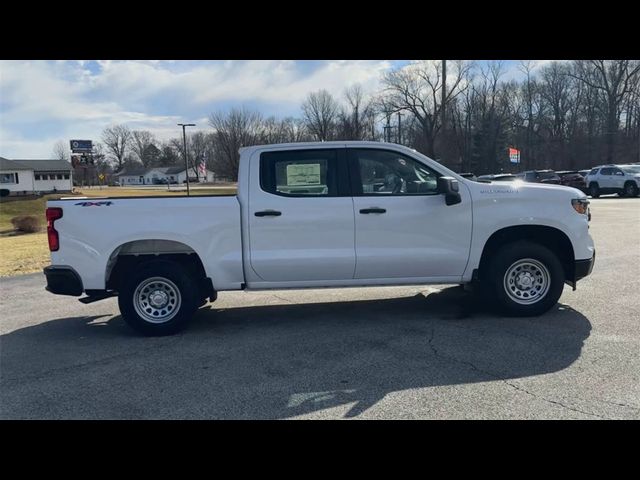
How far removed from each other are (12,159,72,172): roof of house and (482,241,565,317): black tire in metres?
74.0

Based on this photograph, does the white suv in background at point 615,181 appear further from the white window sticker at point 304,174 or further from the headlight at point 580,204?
the white window sticker at point 304,174

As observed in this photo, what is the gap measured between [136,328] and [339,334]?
7.59 feet

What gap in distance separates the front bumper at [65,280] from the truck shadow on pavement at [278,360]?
614 millimetres

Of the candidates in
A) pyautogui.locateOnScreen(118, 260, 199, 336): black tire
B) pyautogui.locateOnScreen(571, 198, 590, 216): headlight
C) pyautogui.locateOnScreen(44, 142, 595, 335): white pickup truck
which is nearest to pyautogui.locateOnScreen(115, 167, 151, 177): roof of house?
pyautogui.locateOnScreen(44, 142, 595, 335): white pickup truck

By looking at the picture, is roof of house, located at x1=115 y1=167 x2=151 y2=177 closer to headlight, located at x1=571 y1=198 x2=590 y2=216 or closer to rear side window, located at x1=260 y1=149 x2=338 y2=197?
rear side window, located at x1=260 y1=149 x2=338 y2=197

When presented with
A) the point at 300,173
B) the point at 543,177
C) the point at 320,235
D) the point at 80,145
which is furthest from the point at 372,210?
the point at 80,145

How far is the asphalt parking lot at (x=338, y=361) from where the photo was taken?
3738 millimetres

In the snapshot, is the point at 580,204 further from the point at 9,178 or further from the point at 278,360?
the point at 9,178

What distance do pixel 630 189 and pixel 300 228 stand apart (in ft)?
95.9

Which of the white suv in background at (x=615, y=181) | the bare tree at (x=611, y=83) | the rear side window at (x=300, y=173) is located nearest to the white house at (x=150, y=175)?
the bare tree at (x=611, y=83)

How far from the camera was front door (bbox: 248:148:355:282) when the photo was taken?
554cm

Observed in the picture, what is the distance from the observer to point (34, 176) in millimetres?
67062

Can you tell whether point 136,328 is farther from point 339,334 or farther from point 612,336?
point 612,336

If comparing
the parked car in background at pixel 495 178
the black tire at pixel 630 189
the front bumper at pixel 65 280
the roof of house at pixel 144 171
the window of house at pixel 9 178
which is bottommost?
the front bumper at pixel 65 280
